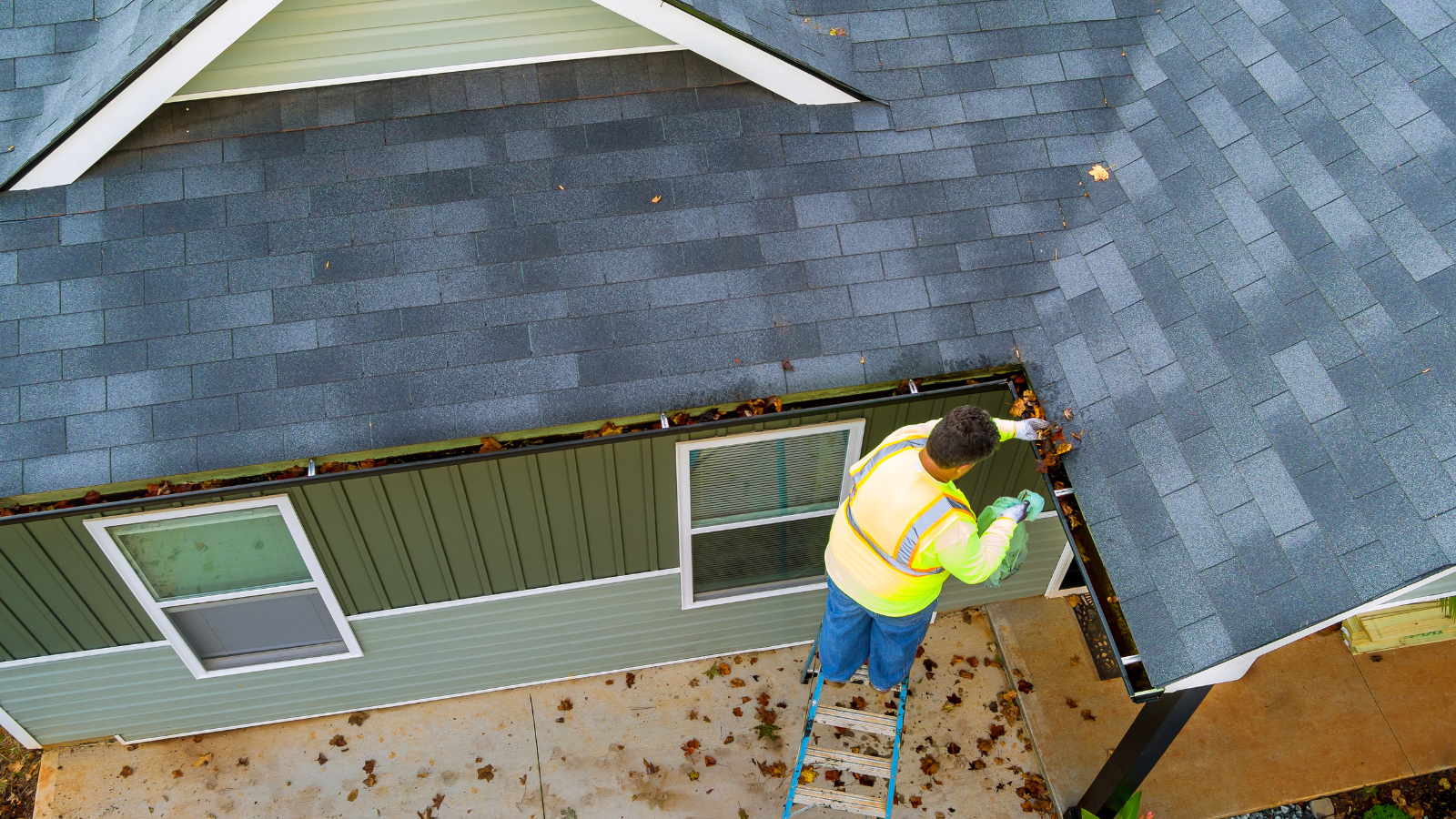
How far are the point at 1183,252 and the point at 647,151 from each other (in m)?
3.04

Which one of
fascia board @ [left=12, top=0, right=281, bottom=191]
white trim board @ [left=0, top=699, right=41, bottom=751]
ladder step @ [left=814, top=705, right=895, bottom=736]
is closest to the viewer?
fascia board @ [left=12, top=0, right=281, bottom=191]

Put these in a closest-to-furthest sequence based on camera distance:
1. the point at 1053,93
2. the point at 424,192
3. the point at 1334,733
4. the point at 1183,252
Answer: the point at 1183,252 < the point at 424,192 < the point at 1053,93 < the point at 1334,733

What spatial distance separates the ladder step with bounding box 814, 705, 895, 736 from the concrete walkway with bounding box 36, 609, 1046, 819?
96 cm

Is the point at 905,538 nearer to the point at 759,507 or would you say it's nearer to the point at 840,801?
the point at 759,507

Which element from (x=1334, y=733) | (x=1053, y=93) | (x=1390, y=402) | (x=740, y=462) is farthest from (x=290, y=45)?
(x=1334, y=733)

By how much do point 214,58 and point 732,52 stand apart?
2829 mm

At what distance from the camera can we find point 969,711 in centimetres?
779

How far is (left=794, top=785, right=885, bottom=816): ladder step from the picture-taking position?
653cm

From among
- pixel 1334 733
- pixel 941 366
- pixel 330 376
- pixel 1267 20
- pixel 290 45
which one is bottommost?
pixel 1334 733

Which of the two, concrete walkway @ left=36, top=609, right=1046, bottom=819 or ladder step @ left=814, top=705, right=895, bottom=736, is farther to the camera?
concrete walkway @ left=36, top=609, right=1046, bottom=819

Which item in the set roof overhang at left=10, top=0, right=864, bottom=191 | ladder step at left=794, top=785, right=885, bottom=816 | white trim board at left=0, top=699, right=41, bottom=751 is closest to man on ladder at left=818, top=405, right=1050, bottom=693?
ladder step at left=794, top=785, right=885, bottom=816

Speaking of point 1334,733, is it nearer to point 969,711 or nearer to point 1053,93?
point 969,711

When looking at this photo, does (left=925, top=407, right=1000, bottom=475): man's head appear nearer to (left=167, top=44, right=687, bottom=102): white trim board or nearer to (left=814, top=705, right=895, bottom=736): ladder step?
(left=814, top=705, right=895, bottom=736): ladder step

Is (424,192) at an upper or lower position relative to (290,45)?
lower
